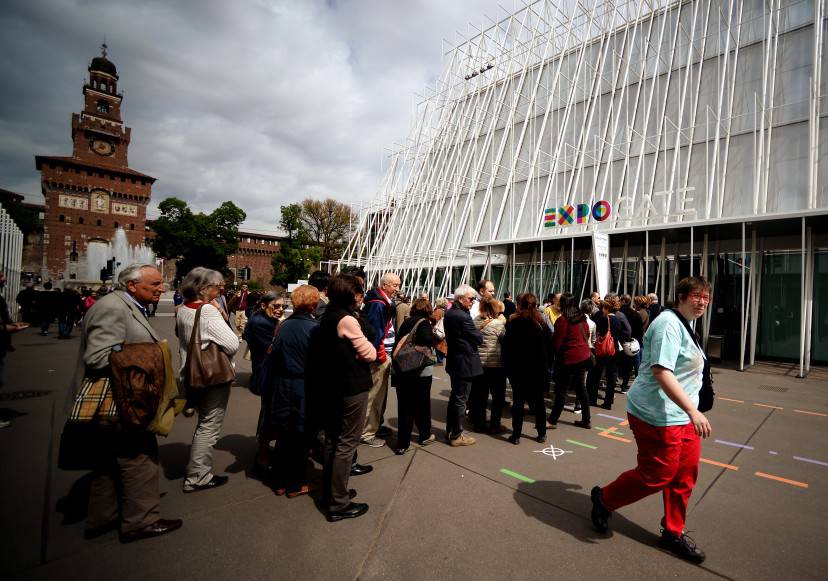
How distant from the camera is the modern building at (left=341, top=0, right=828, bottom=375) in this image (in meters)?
13.0

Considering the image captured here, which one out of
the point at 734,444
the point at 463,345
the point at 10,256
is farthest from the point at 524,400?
the point at 10,256

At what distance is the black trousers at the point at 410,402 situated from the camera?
453 cm

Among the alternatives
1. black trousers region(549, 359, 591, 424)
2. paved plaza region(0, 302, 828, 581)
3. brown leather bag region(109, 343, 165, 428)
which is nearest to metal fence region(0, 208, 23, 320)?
paved plaza region(0, 302, 828, 581)

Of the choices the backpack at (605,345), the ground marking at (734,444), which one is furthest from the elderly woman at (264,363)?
the ground marking at (734,444)

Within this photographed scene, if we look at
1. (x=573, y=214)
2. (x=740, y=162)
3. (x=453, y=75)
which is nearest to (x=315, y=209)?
(x=453, y=75)

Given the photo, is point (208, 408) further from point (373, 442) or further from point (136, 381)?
point (373, 442)

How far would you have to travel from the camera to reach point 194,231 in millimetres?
53781

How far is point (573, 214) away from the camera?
1766 centimetres

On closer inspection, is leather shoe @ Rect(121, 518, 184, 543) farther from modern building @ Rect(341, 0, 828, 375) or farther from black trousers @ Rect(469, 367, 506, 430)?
modern building @ Rect(341, 0, 828, 375)

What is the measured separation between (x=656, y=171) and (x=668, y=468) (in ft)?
66.2

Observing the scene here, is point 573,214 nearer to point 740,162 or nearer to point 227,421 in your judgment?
point 740,162

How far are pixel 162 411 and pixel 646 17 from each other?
28.0 m

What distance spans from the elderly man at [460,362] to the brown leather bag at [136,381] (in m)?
3.13

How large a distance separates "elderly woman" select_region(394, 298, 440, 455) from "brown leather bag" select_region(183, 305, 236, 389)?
1830 mm
